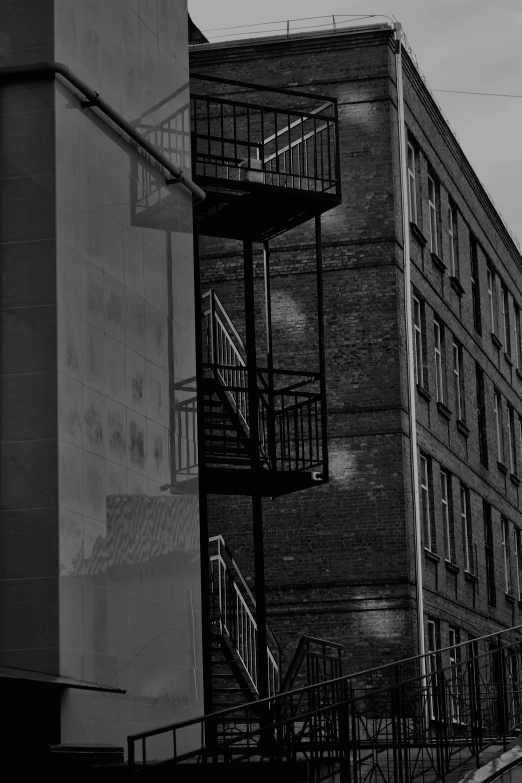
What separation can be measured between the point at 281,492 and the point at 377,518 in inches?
319

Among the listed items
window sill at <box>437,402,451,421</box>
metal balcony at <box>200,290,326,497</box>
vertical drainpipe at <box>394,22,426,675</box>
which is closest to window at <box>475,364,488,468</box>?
window sill at <box>437,402,451,421</box>

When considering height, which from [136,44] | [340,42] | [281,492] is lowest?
[281,492]

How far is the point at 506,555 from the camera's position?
35.5m

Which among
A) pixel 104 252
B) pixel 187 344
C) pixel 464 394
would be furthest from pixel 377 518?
pixel 104 252

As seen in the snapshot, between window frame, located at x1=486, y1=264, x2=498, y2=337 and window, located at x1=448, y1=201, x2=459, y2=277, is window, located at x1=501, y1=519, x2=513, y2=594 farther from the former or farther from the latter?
window, located at x1=448, y1=201, x2=459, y2=277

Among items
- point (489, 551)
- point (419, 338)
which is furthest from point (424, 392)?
point (489, 551)

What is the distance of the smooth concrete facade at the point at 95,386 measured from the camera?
10.8 metres

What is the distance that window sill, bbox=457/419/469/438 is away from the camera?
3099cm

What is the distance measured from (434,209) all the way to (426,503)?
6.92 meters

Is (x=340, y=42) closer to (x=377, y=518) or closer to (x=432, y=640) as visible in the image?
(x=377, y=518)

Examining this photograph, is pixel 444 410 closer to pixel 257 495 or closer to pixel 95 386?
pixel 257 495

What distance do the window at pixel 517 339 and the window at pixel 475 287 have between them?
451 cm

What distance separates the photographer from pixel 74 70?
11930 mm

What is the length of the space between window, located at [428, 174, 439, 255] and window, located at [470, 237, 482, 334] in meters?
3.56
